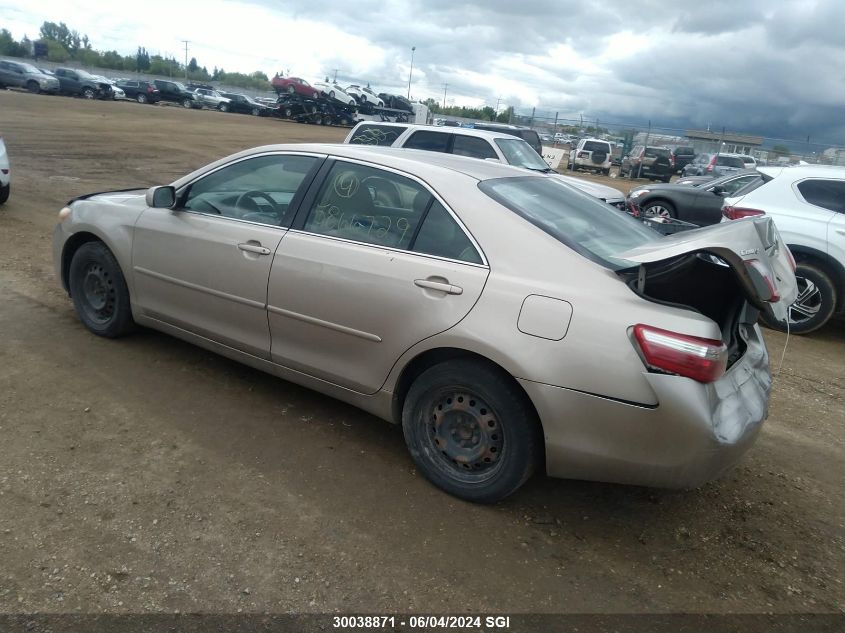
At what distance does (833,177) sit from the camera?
6891mm

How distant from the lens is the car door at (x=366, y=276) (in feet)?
10.3

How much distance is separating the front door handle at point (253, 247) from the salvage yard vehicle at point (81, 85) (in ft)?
141

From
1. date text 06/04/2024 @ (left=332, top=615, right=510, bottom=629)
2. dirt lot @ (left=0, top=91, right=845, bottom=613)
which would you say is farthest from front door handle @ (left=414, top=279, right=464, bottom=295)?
date text 06/04/2024 @ (left=332, top=615, right=510, bottom=629)

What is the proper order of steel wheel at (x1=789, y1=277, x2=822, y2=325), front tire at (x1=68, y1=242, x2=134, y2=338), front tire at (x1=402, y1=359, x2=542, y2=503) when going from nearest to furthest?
front tire at (x1=402, y1=359, x2=542, y2=503) → front tire at (x1=68, y1=242, x2=134, y2=338) → steel wheel at (x1=789, y1=277, x2=822, y2=325)

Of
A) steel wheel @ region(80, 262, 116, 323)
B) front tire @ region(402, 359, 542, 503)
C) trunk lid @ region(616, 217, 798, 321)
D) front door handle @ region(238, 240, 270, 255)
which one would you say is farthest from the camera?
steel wheel @ region(80, 262, 116, 323)

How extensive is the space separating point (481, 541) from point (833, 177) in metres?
6.19

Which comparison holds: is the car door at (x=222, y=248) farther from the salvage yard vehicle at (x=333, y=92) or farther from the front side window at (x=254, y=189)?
the salvage yard vehicle at (x=333, y=92)

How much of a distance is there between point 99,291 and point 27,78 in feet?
137

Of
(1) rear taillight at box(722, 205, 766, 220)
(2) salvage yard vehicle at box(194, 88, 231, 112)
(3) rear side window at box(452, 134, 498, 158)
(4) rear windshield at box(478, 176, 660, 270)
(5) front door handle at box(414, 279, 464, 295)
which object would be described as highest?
(4) rear windshield at box(478, 176, 660, 270)

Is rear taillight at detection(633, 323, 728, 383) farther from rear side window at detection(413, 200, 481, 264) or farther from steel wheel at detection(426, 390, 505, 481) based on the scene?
rear side window at detection(413, 200, 481, 264)

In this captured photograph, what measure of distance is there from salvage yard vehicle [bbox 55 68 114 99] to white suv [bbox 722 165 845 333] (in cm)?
4238

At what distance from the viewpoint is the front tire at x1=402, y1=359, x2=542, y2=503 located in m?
2.94

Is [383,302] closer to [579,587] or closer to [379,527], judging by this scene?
[379,527]

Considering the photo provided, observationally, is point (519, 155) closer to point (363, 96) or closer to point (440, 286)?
point (440, 286)
